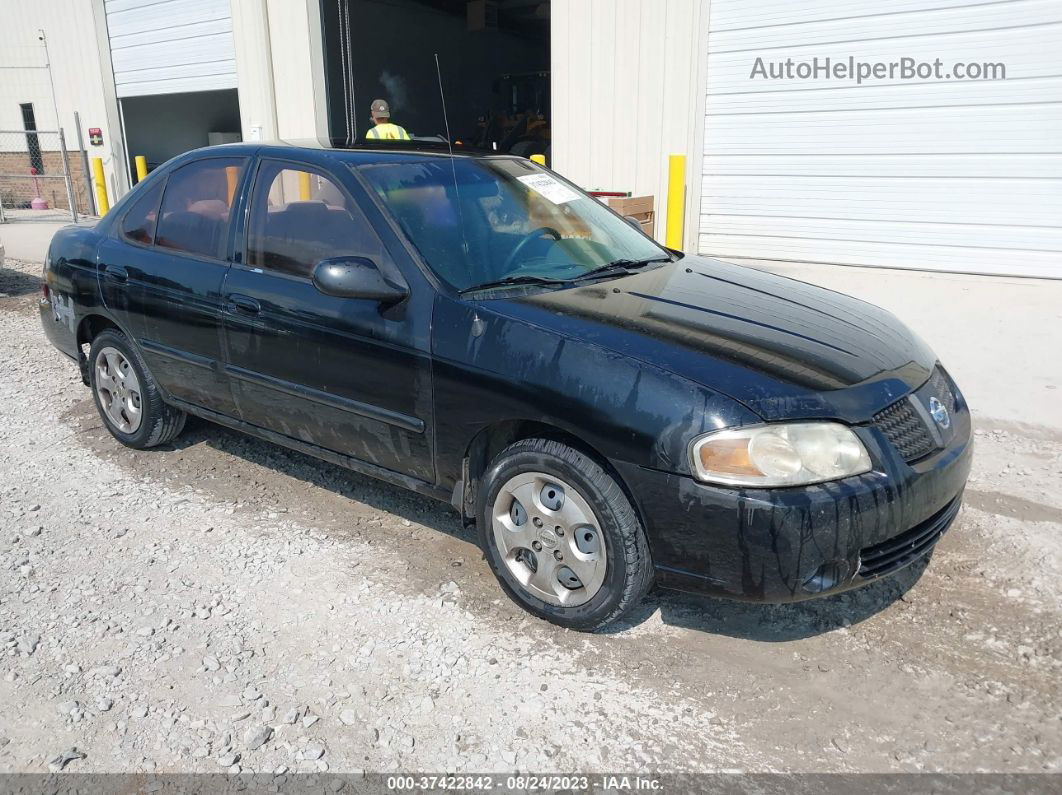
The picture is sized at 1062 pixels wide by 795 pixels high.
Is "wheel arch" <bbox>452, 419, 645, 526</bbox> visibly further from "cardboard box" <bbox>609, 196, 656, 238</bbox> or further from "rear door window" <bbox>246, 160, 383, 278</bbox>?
"cardboard box" <bbox>609, 196, 656, 238</bbox>

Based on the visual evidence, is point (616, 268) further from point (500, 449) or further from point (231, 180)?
point (231, 180)

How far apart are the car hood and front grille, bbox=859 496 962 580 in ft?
1.41

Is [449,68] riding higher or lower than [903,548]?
higher

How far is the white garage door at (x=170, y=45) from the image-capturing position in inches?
586

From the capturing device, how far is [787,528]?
8.66 ft

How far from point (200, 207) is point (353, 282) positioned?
4.86 feet

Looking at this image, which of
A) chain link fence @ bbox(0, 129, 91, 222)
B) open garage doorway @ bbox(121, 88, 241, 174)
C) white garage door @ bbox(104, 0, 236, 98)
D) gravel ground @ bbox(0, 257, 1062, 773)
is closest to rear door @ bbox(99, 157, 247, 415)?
gravel ground @ bbox(0, 257, 1062, 773)

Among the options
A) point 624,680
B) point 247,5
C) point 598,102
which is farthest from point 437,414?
point 247,5

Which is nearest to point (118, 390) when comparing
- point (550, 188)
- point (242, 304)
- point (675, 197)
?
point (242, 304)

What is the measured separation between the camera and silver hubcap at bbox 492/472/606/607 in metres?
2.99

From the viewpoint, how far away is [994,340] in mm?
6684

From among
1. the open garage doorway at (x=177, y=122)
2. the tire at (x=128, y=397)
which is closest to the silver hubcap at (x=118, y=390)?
the tire at (x=128, y=397)

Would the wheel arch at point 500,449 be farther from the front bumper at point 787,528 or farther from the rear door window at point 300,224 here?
the rear door window at point 300,224

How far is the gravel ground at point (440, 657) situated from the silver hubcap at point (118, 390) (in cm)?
69
